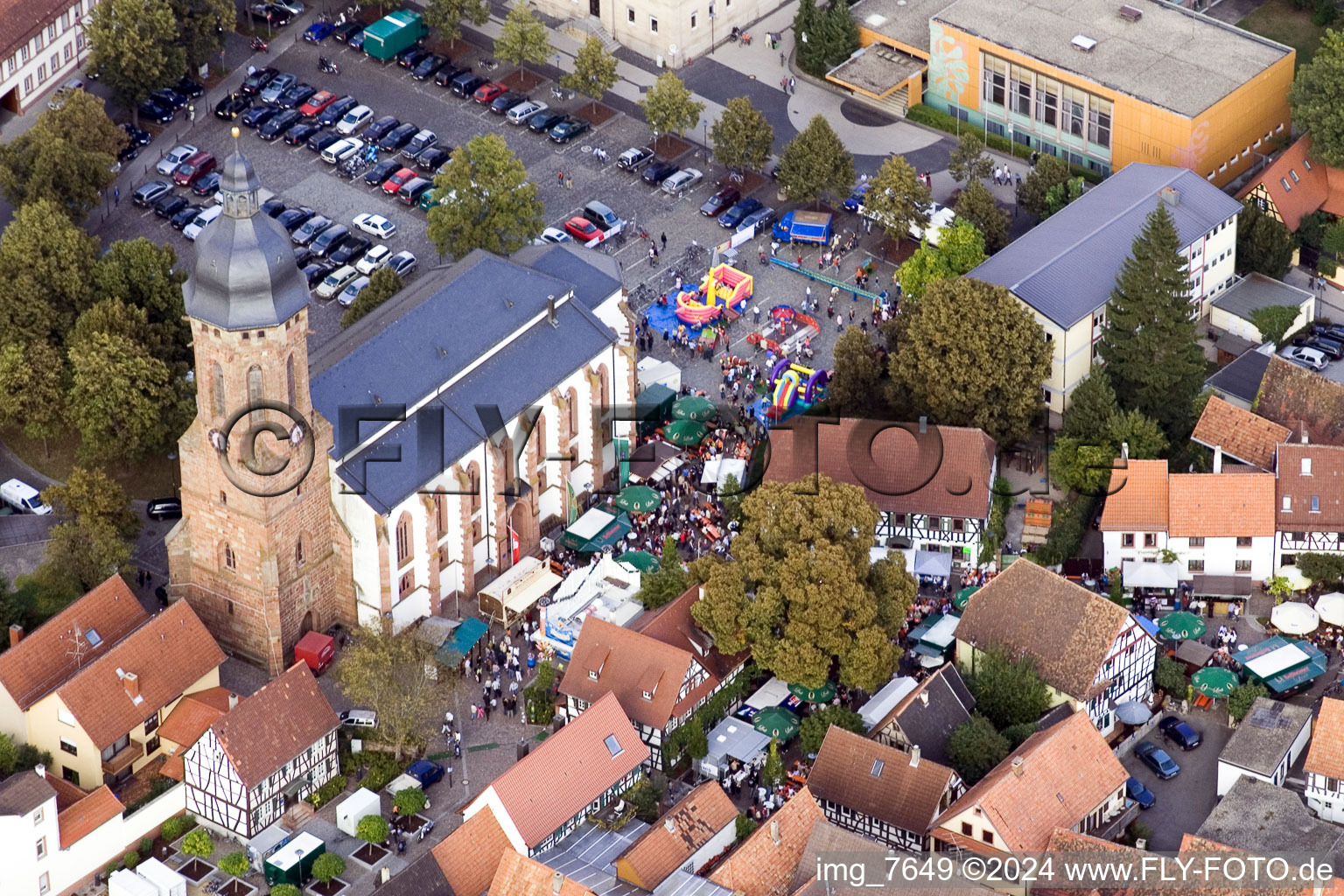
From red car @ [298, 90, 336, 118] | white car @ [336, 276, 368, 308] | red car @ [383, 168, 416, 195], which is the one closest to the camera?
white car @ [336, 276, 368, 308]

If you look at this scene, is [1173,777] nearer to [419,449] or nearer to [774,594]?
[774,594]

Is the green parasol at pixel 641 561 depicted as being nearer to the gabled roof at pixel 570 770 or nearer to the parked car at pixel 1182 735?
the gabled roof at pixel 570 770

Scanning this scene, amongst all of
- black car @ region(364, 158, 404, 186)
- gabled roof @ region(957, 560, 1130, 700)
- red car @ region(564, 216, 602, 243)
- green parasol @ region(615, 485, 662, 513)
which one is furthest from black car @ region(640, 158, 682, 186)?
gabled roof @ region(957, 560, 1130, 700)

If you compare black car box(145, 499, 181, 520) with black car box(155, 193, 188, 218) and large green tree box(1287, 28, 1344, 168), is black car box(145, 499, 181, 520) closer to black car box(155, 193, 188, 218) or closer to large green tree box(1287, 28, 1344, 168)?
black car box(155, 193, 188, 218)

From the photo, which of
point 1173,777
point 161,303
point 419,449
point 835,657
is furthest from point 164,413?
point 1173,777

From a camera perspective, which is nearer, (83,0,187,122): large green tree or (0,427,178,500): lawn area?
(0,427,178,500): lawn area

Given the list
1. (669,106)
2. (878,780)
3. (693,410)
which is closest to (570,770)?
(878,780)

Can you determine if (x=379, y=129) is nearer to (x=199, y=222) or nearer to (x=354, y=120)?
(x=354, y=120)

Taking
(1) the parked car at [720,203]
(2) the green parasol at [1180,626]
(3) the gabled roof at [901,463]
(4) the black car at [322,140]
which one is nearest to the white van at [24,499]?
(4) the black car at [322,140]
